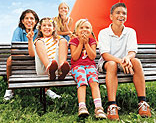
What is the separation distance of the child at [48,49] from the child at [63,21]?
1.36 metres

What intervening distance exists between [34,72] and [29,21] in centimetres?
103

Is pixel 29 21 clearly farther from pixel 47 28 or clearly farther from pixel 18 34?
pixel 47 28

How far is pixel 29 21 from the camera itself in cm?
384

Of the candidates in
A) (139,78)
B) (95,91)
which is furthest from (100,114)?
(139,78)

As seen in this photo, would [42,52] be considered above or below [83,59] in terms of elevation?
above

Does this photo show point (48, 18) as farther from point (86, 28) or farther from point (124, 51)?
point (124, 51)

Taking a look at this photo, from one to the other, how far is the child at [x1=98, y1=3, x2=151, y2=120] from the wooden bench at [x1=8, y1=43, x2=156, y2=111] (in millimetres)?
138

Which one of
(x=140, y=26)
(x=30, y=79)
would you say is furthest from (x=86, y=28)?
(x=140, y=26)

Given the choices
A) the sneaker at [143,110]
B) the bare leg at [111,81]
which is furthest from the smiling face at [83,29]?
the sneaker at [143,110]

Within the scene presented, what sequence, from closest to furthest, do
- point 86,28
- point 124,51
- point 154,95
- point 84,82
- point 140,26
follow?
1. point 84,82
2. point 86,28
3. point 124,51
4. point 154,95
5. point 140,26

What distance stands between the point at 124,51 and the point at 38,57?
1.16 meters

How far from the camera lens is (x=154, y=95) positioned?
3648mm

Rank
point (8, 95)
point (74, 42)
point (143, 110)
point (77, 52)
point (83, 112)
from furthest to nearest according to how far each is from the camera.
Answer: point (8, 95), point (74, 42), point (77, 52), point (143, 110), point (83, 112)

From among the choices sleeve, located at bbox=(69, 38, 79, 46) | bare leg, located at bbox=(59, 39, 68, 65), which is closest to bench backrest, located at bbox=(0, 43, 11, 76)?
bare leg, located at bbox=(59, 39, 68, 65)
